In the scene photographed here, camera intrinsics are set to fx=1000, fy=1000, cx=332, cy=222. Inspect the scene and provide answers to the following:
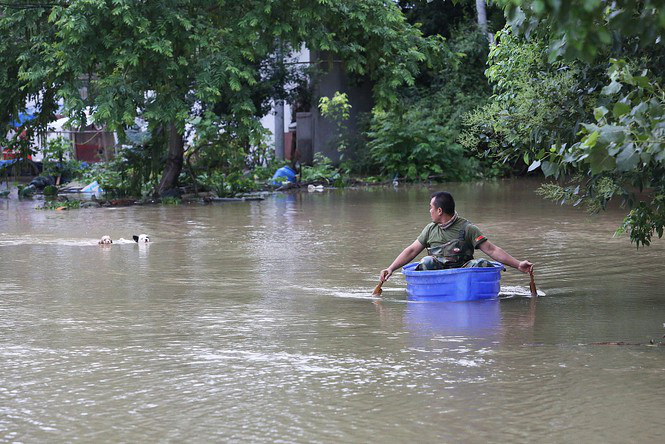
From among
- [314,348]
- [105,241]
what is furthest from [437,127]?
[314,348]

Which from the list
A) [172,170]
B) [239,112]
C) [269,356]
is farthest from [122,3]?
[269,356]

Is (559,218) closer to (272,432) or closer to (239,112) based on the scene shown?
(239,112)

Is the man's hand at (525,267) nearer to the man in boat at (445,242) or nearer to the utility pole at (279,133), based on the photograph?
the man in boat at (445,242)

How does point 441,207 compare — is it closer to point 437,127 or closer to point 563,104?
point 563,104

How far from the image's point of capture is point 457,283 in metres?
9.66

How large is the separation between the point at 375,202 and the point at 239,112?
397 centimetres

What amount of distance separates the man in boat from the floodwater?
0.47 metres

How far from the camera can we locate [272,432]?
220 inches

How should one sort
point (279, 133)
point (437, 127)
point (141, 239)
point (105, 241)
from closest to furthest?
1. point (105, 241)
2. point (141, 239)
3. point (437, 127)
4. point (279, 133)

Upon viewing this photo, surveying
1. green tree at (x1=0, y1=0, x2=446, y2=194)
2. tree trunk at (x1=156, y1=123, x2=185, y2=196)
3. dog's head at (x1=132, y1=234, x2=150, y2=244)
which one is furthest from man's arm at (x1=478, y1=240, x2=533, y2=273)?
tree trunk at (x1=156, y1=123, x2=185, y2=196)

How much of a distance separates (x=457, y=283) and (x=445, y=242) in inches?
19.2

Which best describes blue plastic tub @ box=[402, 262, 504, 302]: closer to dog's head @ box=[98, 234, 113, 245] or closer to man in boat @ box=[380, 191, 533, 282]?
man in boat @ box=[380, 191, 533, 282]

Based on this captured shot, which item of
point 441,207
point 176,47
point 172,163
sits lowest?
point 441,207

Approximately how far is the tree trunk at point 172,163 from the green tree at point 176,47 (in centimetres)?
195
